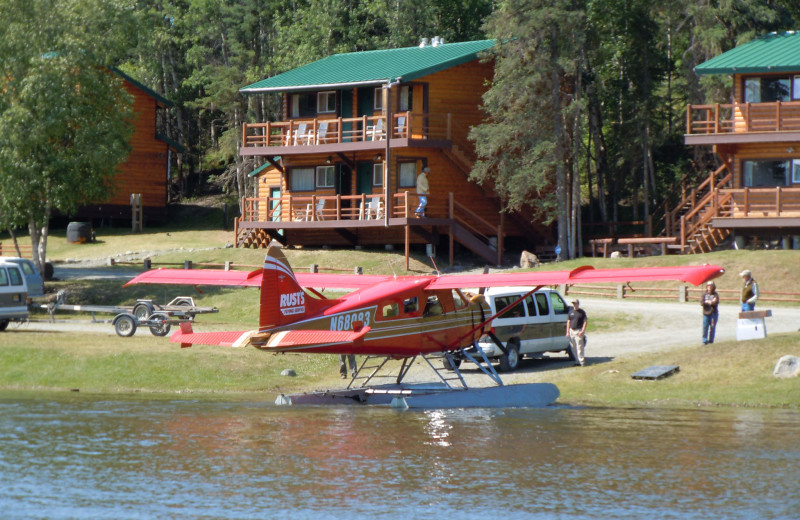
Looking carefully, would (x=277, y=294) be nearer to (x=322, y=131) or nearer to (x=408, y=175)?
(x=408, y=175)

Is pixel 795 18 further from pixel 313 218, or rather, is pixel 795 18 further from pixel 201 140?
pixel 201 140

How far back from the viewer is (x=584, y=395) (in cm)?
2231

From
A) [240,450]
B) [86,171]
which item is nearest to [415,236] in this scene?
[86,171]

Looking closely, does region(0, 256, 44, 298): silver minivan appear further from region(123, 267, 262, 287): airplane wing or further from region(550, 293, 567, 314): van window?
region(550, 293, 567, 314): van window

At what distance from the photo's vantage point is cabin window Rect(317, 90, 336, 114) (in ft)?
159

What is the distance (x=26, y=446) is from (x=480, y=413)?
8074mm

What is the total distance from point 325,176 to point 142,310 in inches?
735

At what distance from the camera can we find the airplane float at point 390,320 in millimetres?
18844

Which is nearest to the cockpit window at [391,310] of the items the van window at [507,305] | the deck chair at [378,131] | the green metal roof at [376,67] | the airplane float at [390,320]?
the airplane float at [390,320]

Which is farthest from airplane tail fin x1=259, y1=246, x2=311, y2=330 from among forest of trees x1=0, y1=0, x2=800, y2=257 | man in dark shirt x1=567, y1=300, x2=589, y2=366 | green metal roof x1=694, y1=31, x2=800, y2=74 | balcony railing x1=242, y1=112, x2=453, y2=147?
green metal roof x1=694, y1=31, x2=800, y2=74

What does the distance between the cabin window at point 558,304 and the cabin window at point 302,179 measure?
2337 cm

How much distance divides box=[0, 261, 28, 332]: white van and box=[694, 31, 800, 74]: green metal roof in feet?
84.8

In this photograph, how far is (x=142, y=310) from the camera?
31.0 meters

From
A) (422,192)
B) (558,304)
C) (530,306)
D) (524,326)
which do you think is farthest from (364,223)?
(524,326)
